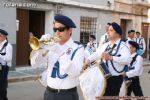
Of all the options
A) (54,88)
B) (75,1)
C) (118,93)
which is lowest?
(118,93)

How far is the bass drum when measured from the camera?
227 inches

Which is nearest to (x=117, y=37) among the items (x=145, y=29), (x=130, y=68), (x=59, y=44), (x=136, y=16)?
(x=130, y=68)

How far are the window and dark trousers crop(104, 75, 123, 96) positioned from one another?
13.9 m

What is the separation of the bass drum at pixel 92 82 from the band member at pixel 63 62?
140cm

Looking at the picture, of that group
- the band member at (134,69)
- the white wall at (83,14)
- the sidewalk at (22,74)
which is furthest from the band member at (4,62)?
the white wall at (83,14)

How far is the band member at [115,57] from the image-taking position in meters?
6.17

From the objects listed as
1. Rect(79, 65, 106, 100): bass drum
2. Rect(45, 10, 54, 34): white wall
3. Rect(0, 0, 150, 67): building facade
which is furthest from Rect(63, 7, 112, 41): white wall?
Rect(79, 65, 106, 100): bass drum

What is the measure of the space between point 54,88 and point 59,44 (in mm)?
486

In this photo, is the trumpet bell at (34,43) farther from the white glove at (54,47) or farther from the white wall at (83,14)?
the white wall at (83,14)

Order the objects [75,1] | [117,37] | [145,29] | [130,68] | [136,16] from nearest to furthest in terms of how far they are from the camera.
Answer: [117,37] < [130,68] < [75,1] < [136,16] < [145,29]

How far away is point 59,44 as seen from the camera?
4242mm

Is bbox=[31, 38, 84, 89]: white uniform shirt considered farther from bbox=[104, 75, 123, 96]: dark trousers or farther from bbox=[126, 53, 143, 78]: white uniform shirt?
bbox=[126, 53, 143, 78]: white uniform shirt

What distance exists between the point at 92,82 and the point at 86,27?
1499cm

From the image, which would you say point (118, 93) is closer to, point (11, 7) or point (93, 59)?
point (93, 59)
